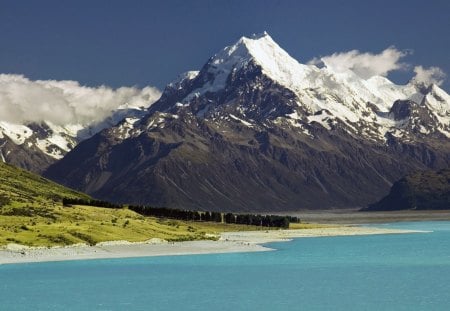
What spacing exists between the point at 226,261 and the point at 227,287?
143 ft

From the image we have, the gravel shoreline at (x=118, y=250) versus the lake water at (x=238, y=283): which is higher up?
the gravel shoreline at (x=118, y=250)

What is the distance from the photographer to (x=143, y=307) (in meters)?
84.7

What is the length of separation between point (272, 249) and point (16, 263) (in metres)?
63.9

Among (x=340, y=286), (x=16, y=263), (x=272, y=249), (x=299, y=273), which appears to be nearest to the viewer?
(x=340, y=286)

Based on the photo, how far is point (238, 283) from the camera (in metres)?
106

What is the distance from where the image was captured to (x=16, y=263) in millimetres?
137500

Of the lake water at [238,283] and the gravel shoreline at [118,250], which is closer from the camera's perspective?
the lake water at [238,283]

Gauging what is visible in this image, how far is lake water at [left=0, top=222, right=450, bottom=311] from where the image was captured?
8569 centimetres

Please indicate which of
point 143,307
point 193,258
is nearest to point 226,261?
point 193,258

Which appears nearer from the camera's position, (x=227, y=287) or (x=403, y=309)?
(x=403, y=309)

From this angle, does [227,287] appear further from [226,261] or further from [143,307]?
[226,261]

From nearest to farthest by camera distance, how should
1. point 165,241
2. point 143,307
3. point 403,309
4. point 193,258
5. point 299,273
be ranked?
point 403,309 < point 143,307 < point 299,273 < point 193,258 < point 165,241

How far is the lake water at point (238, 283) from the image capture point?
85.7 metres

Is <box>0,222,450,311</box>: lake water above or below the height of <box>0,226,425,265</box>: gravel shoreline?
below
